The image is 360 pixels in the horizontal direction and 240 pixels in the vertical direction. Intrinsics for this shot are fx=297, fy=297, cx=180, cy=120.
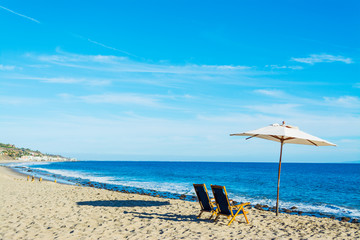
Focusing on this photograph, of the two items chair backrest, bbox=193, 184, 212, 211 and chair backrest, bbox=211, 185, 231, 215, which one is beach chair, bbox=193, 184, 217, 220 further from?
chair backrest, bbox=211, 185, 231, 215

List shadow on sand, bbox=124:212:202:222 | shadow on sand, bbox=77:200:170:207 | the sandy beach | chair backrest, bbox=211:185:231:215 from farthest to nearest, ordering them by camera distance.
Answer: shadow on sand, bbox=77:200:170:207 → shadow on sand, bbox=124:212:202:222 → chair backrest, bbox=211:185:231:215 → the sandy beach

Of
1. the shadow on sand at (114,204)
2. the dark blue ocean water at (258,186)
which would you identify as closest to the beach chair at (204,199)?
the shadow on sand at (114,204)

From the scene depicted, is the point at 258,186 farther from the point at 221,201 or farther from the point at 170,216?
the point at 221,201

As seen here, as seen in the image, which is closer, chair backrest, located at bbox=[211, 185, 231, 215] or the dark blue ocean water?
chair backrest, located at bbox=[211, 185, 231, 215]

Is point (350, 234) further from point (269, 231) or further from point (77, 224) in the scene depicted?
point (77, 224)

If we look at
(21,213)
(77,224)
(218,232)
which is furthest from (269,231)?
(21,213)

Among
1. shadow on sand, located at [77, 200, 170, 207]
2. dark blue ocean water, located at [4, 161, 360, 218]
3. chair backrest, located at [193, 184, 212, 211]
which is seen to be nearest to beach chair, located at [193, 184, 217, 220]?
chair backrest, located at [193, 184, 212, 211]

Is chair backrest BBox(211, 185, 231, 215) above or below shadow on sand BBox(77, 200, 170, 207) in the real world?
above

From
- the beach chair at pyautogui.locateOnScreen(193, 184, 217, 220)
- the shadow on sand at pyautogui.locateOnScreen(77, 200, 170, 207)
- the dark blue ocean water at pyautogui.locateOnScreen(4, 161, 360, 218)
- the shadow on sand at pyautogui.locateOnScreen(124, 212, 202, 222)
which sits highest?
the beach chair at pyautogui.locateOnScreen(193, 184, 217, 220)

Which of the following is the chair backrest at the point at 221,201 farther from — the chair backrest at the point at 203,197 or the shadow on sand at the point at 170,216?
the shadow on sand at the point at 170,216

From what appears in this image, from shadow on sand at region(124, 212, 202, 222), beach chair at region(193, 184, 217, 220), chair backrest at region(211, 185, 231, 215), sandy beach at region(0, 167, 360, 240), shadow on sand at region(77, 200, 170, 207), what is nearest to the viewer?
sandy beach at region(0, 167, 360, 240)

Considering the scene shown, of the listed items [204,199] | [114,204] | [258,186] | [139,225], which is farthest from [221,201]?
[258,186]

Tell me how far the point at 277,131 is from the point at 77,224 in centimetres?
580

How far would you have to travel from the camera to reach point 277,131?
7.95 m
